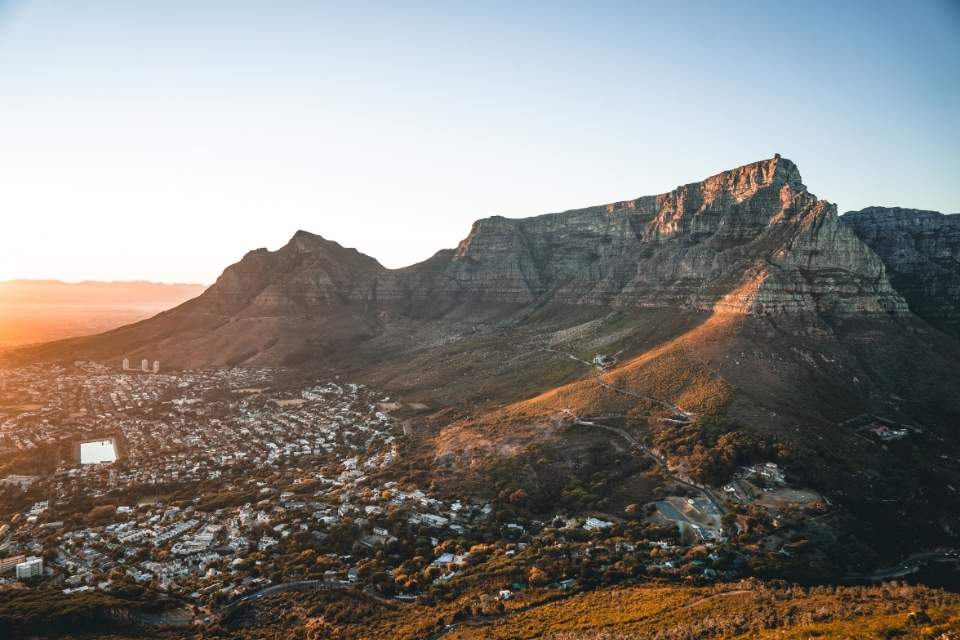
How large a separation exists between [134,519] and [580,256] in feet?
467

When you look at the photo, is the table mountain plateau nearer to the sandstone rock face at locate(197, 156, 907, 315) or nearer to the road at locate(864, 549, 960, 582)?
the sandstone rock face at locate(197, 156, 907, 315)

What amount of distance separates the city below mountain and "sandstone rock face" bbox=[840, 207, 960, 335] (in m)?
0.53

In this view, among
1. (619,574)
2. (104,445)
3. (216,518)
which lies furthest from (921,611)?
(104,445)

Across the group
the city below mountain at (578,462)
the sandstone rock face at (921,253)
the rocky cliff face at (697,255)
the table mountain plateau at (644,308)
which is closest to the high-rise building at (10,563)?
the city below mountain at (578,462)

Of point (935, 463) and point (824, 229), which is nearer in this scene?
point (935, 463)

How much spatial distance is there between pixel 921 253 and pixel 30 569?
5690 inches

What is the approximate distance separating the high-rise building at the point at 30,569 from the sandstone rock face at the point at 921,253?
132 meters

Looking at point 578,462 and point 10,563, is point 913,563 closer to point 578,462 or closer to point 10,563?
point 578,462

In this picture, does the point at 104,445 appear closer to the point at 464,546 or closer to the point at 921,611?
the point at 464,546

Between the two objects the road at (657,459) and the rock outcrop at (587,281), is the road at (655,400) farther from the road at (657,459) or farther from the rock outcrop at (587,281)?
the rock outcrop at (587,281)

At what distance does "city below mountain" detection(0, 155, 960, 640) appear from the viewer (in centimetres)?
4150

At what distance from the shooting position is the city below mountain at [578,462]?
41500 millimetres

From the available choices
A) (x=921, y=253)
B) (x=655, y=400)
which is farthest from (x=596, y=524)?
(x=921, y=253)

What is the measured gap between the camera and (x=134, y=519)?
58344mm
